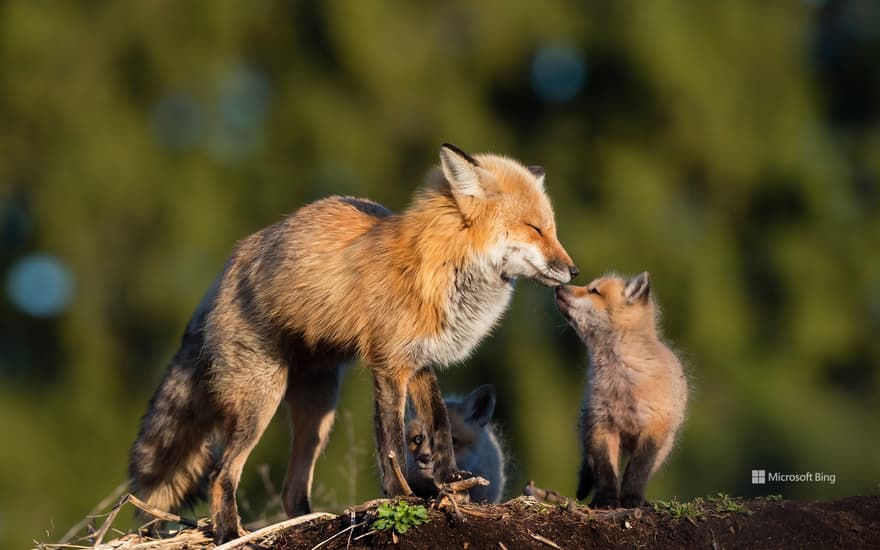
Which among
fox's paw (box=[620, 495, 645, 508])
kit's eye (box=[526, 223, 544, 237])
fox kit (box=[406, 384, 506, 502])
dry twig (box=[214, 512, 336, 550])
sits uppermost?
kit's eye (box=[526, 223, 544, 237])

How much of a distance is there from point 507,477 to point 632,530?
272 cm

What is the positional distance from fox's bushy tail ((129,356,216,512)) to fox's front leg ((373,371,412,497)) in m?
1.31

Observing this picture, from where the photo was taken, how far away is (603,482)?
5516mm

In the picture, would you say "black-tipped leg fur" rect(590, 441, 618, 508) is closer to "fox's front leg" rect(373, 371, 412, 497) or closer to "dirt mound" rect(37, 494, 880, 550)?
"dirt mound" rect(37, 494, 880, 550)

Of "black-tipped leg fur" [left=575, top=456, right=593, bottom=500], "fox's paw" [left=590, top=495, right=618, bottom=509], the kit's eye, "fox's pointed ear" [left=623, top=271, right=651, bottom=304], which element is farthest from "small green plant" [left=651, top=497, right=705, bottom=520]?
"fox's pointed ear" [left=623, top=271, right=651, bottom=304]

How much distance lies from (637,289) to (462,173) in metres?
1.59

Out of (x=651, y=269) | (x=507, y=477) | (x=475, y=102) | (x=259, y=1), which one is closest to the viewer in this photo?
(x=507, y=477)

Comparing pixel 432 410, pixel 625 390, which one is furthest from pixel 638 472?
pixel 432 410

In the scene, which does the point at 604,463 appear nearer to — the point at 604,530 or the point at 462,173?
the point at 604,530

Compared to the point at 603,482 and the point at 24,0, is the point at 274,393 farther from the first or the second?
the point at 24,0

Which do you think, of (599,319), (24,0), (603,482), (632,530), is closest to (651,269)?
(599,319)

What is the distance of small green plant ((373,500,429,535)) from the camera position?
457 centimetres

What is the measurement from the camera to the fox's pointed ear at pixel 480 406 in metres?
6.61

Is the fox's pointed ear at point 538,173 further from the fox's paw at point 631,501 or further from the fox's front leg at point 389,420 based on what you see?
the fox's paw at point 631,501
